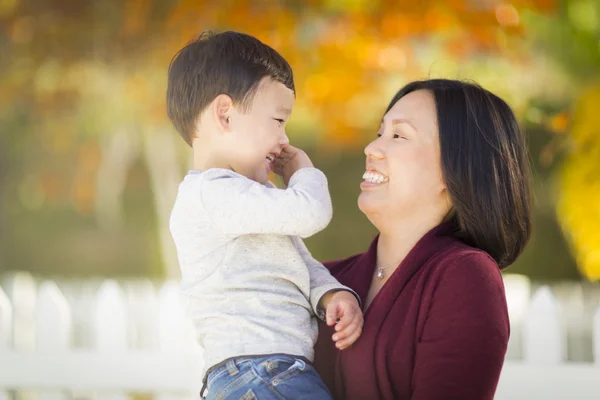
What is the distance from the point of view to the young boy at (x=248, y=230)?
1.88m

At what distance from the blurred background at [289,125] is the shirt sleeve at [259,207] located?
10.4 feet

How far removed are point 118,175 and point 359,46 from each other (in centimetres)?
281

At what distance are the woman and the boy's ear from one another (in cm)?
38

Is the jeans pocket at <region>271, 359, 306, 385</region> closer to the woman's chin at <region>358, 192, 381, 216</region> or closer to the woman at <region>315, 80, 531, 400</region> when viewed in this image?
the woman at <region>315, 80, 531, 400</region>

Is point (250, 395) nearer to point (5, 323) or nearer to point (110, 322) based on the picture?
point (110, 322)

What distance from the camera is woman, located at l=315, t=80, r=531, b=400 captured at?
5.82ft

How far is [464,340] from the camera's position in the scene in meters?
1.76

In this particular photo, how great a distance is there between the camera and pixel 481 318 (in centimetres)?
177

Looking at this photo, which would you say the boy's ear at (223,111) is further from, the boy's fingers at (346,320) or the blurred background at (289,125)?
the blurred background at (289,125)

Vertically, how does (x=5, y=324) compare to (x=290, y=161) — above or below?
below

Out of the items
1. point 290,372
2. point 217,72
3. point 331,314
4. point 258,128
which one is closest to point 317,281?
point 331,314

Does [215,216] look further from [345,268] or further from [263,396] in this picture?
[345,268]

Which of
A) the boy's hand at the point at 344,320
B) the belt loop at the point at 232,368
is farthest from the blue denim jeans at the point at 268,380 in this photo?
the boy's hand at the point at 344,320

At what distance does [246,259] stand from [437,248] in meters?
0.47
